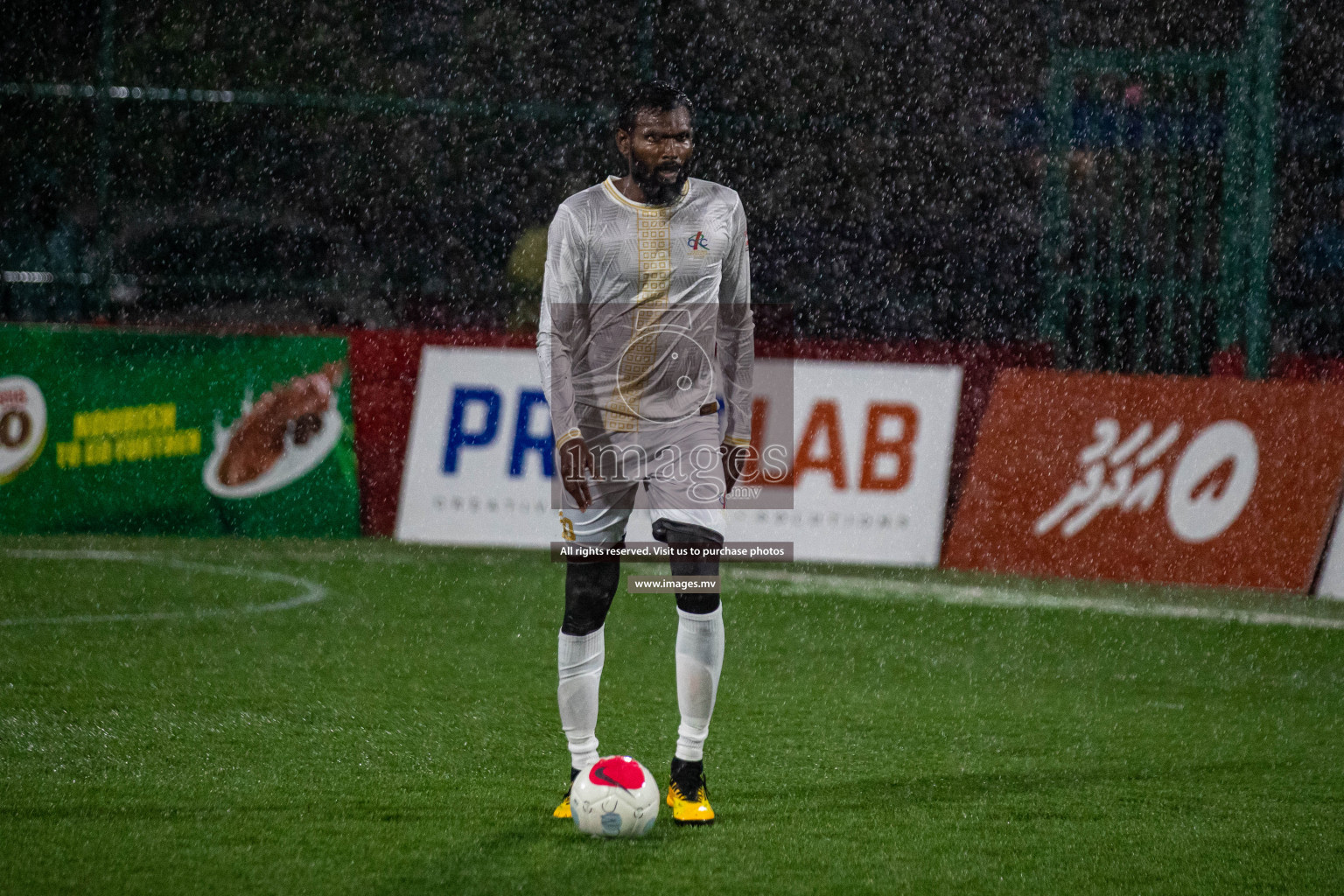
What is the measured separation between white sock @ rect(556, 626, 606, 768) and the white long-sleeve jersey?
0.57m

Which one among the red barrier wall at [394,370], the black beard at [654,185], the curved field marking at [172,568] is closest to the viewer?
the black beard at [654,185]

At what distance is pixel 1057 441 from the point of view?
8.98 m

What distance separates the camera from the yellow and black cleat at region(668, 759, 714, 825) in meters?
4.11

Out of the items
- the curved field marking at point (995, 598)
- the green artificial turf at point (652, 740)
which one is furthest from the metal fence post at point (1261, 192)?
the curved field marking at point (995, 598)

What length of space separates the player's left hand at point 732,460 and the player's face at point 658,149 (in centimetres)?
67

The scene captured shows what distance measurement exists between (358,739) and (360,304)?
7745mm

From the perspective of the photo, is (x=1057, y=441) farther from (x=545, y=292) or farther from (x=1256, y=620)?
(x=545, y=292)

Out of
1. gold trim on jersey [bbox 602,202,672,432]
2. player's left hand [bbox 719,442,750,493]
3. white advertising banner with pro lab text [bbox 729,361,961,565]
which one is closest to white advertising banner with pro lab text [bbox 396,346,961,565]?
white advertising banner with pro lab text [bbox 729,361,961,565]

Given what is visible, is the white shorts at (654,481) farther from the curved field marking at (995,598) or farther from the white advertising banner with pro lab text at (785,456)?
the white advertising banner with pro lab text at (785,456)

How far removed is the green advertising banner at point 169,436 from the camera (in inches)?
372

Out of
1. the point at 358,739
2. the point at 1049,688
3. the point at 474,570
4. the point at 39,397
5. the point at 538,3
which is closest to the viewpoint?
the point at 358,739

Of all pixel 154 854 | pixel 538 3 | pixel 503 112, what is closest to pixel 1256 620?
pixel 154 854

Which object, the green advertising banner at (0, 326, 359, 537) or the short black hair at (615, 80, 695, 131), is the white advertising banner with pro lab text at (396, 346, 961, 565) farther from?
the short black hair at (615, 80, 695, 131)

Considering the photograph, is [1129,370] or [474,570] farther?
[1129,370]
